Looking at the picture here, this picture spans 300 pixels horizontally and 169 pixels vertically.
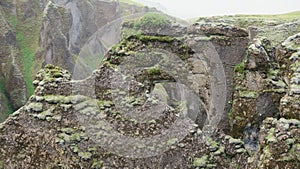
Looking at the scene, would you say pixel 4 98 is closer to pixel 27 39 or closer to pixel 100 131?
pixel 27 39

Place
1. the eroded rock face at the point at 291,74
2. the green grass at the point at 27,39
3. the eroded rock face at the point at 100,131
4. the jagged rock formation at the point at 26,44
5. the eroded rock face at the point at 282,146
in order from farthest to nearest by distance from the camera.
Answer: the green grass at the point at 27,39 < the jagged rock formation at the point at 26,44 < the eroded rock face at the point at 100,131 < the eroded rock face at the point at 291,74 < the eroded rock face at the point at 282,146

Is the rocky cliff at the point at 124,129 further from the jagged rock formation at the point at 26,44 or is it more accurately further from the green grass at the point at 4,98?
the green grass at the point at 4,98

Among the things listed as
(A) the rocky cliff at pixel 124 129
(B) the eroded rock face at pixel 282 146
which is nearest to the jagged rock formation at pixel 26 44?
(A) the rocky cliff at pixel 124 129

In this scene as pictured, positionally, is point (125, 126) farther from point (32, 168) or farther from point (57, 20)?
point (57, 20)

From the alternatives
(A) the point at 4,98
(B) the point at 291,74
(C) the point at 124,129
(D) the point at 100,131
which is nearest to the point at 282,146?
(B) the point at 291,74

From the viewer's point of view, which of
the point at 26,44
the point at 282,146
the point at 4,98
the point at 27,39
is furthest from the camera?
the point at 27,39

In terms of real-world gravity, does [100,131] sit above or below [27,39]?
above

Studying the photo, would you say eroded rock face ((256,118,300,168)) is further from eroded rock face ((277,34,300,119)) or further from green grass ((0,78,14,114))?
green grass ((0,78,14,114))

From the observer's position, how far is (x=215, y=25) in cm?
1358

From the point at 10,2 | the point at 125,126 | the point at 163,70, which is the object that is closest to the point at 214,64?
the point at 163,70

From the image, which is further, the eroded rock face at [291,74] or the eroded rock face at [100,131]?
the eroded rock face at [100,131]

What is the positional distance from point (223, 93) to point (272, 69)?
3651 millimetres

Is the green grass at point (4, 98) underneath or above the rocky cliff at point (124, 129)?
underneath

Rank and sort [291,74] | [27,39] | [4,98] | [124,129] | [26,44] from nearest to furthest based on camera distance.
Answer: [291,74] < [124,129] < [4,98] < [26,44] < [27,39]
